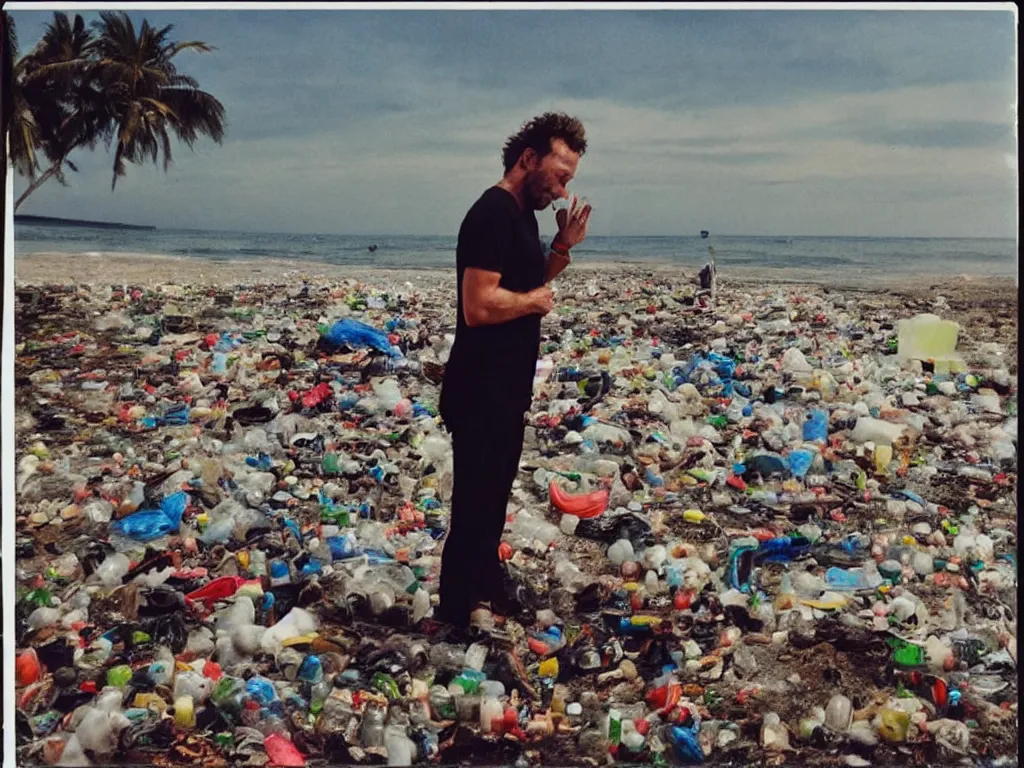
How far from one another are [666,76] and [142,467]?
86.2 inches

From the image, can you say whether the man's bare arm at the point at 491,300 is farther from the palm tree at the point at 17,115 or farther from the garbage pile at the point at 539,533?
the palm tree at the point at 17,115

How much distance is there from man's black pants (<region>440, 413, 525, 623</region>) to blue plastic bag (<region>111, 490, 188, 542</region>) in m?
0.92

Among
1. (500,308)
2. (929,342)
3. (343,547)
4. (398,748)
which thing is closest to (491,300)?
(500,308)

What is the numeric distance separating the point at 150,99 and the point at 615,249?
1.61m

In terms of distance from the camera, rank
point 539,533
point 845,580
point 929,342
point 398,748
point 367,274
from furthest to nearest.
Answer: point 929,342 → point 367,274 → point 539,533 → point 845,580 → point 398,748

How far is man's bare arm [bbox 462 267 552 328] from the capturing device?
9.75ft

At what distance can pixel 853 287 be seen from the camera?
11.8 ft

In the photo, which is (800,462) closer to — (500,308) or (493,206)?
(500,308)

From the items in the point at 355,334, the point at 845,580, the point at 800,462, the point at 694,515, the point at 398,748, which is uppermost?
the point at 355,334

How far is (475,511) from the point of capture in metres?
3.14

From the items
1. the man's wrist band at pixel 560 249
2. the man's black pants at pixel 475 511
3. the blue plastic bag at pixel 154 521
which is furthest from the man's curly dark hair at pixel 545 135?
the blue plastic bag at pixel 154 521

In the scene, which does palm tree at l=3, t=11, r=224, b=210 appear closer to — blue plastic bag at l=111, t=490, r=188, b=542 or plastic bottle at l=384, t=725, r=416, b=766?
blue plastic bag at l=111, t=490, r=188, b=542

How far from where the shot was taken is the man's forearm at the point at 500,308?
2.98 metres

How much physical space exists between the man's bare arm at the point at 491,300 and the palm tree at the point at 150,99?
A: 100cm
